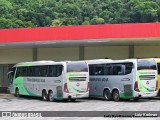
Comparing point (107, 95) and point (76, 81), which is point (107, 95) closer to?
point (107, 95)

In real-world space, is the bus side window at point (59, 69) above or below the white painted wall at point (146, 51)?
below

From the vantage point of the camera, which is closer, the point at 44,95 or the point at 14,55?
the point at 44,95

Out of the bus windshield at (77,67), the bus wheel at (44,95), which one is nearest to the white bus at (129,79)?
the bus windshield at (77,67)

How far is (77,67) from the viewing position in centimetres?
2092

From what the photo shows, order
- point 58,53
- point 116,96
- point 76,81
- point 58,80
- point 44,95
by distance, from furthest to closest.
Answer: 1. point 58,53
2. point 44,95
3. point 116,96
4. point 58,80
5. point 76,81

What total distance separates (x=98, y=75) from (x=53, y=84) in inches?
118

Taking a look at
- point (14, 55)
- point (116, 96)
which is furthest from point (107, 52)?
point (116, 96)

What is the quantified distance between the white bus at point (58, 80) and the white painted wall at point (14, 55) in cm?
1099

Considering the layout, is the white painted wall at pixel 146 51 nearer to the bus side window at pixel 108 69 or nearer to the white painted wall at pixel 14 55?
the bus side window at pixel 108 69

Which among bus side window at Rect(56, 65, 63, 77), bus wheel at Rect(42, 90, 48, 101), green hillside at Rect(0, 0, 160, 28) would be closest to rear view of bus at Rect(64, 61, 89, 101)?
bus side window at Rect(56, 65, 63, 77)

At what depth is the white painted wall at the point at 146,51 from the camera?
30734 mm

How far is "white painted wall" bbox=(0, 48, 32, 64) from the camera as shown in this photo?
3541cm

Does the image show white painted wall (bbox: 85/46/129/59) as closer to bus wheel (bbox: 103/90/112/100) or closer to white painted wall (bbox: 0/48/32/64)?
white painted wall (bbox: 0/48/32/64)

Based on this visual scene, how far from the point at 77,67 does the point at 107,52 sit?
11.7 meters
